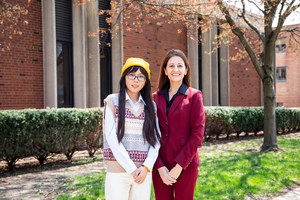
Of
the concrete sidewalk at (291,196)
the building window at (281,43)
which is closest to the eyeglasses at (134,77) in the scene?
the concrete sidewalk at (291,196)

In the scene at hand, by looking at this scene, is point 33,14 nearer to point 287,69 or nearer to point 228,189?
point 228,189

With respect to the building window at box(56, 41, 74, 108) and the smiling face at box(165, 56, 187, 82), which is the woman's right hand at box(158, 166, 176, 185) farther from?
the building window at box(56, 41, 74, 108)

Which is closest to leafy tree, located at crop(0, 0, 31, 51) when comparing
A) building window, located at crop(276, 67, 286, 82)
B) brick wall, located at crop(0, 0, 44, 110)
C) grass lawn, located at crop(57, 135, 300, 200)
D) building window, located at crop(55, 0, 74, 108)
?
brick wall, located at crop(0, 0, 44, 110)

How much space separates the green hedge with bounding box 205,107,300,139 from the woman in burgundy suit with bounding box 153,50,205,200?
6.75m

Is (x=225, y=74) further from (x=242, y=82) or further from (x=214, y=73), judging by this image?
(x=242, y=82)

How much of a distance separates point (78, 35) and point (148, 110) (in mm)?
6871

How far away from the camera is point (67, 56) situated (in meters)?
8.55

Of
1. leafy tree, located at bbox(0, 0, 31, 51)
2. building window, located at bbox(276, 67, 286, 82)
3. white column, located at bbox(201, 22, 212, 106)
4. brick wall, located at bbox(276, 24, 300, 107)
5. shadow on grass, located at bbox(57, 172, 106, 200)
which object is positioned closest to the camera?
shadow on grass, located at bbox(57, 172, 106, 200)

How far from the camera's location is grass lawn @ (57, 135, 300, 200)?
4023mm

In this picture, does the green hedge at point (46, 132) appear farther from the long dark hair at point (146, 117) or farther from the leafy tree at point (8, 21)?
the long dark hair at point (146, 117)

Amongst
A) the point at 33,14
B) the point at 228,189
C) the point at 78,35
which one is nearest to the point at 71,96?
the point at 78,35

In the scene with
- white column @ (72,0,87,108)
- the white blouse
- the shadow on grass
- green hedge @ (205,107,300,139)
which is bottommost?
the shadow on grass

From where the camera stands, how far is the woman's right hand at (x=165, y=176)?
2.12 metres

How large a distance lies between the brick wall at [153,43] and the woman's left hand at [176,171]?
7.88 metres
